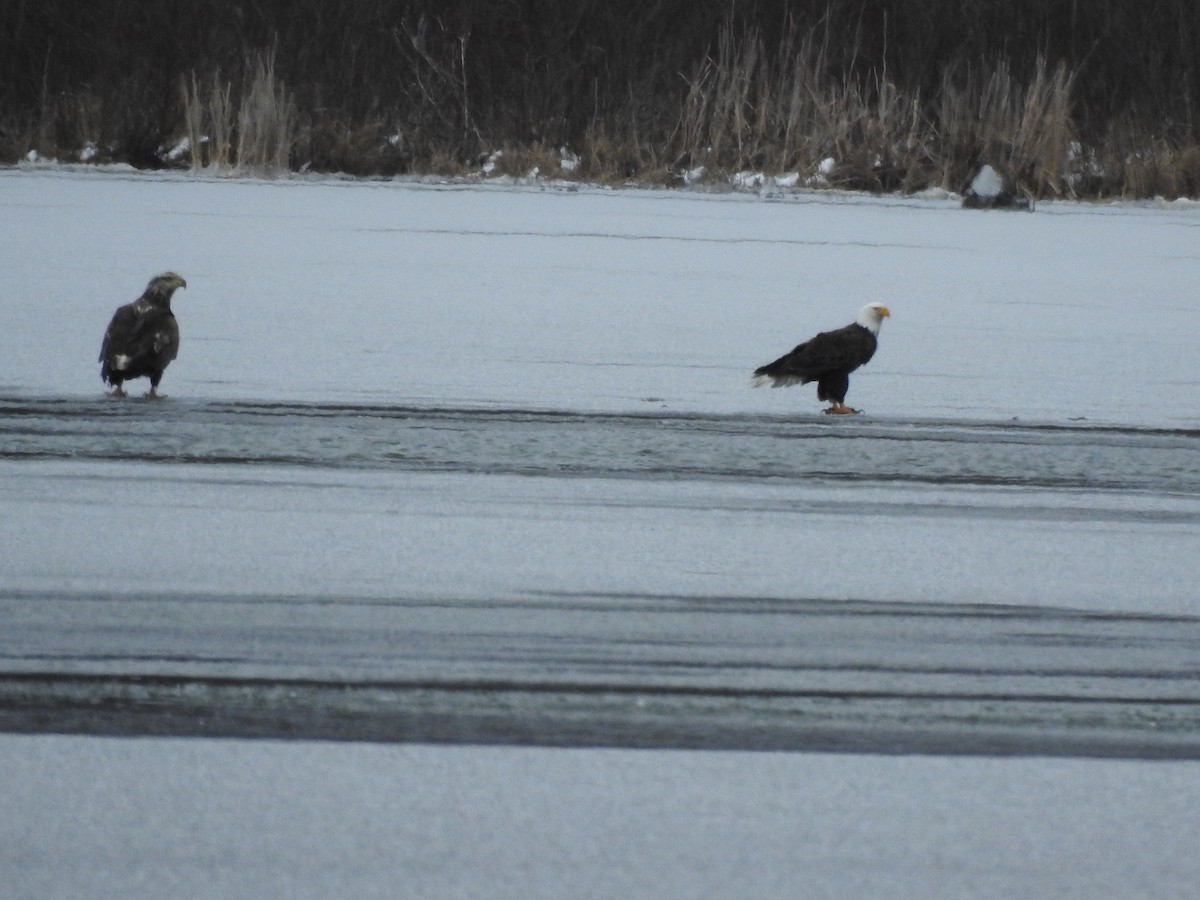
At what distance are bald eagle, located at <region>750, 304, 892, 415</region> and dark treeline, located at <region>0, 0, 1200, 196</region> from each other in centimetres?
1172

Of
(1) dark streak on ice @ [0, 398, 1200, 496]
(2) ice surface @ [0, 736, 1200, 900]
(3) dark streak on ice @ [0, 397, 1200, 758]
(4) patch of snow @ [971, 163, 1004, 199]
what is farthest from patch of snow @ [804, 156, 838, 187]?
(2) ice surface @ [0, 736, 1200, 900]

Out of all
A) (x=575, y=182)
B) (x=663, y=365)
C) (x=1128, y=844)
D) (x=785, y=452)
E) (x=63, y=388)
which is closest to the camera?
(x=1128, y=844)

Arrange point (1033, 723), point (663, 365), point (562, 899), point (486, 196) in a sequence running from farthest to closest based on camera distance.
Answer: point (486, 196) < point (663, 365) < point (1033, 723) < point (562, 899)

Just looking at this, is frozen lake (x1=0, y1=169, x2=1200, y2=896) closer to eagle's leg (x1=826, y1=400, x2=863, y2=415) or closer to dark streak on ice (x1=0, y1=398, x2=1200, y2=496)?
dark streak on ice (x1=0, y1=398, x2=1200, y2=496)

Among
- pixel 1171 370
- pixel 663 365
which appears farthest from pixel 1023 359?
pixel 663 365

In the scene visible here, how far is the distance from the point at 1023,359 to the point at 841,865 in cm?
542

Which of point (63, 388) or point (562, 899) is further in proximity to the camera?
point (63, 388)

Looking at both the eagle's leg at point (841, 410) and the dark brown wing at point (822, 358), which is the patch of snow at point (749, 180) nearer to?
the dark brown wing at point (822, 358)

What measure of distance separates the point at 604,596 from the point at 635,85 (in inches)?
789

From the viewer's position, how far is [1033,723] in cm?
287

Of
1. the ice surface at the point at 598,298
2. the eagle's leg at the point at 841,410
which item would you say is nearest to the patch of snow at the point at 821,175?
the ice surface at the point at 598,298

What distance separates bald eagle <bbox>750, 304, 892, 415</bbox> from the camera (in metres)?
6.20

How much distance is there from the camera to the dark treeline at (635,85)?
59.3 feet

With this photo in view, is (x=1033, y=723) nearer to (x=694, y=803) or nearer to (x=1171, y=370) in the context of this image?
(x=694, y=803)
